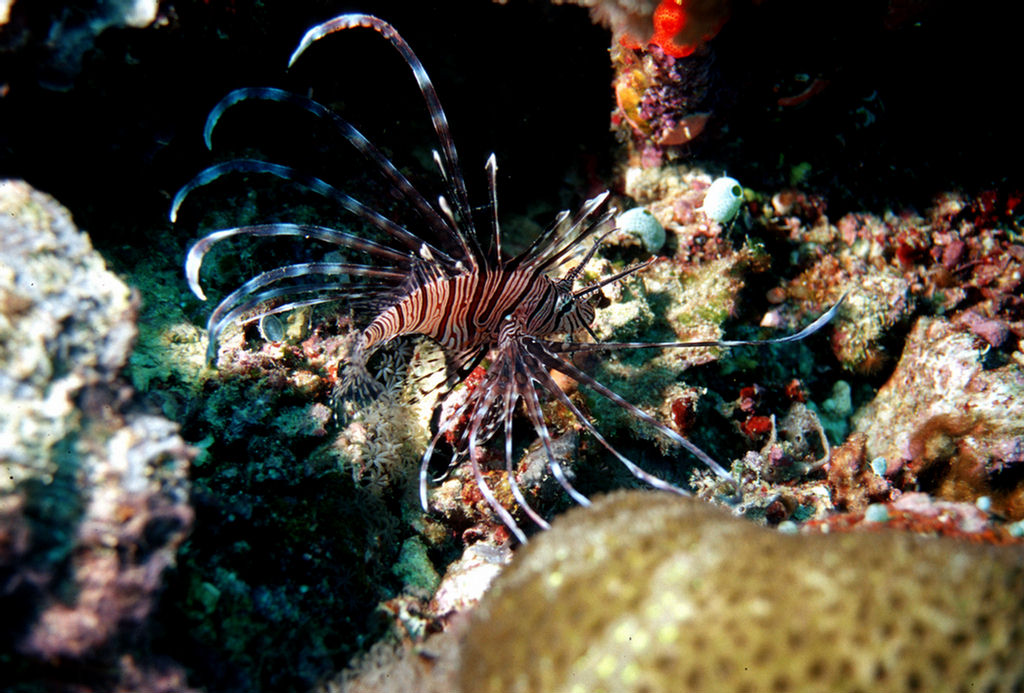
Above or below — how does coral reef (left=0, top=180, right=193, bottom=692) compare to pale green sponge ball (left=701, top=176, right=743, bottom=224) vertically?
above

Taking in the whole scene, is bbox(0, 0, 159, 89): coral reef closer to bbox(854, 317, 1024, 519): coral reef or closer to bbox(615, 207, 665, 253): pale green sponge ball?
bbox(615, 207, 665, 253): pale green sponge ball

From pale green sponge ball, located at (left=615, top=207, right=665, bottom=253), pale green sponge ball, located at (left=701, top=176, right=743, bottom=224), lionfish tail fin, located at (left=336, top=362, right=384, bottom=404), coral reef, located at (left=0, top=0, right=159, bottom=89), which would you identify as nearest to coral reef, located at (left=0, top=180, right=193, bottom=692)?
coral reef, located at (left=0, top=0, right=159, bottom=89)

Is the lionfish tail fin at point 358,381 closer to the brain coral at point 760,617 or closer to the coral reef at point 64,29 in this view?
the brain coral at point 760,617

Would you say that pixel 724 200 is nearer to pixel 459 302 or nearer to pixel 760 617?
pixel 459 302

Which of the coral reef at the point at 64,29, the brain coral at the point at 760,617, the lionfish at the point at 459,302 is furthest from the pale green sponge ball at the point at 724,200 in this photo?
the coral reef at the point at 64,29

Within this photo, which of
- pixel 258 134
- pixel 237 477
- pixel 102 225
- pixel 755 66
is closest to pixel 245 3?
pixel 258 134
